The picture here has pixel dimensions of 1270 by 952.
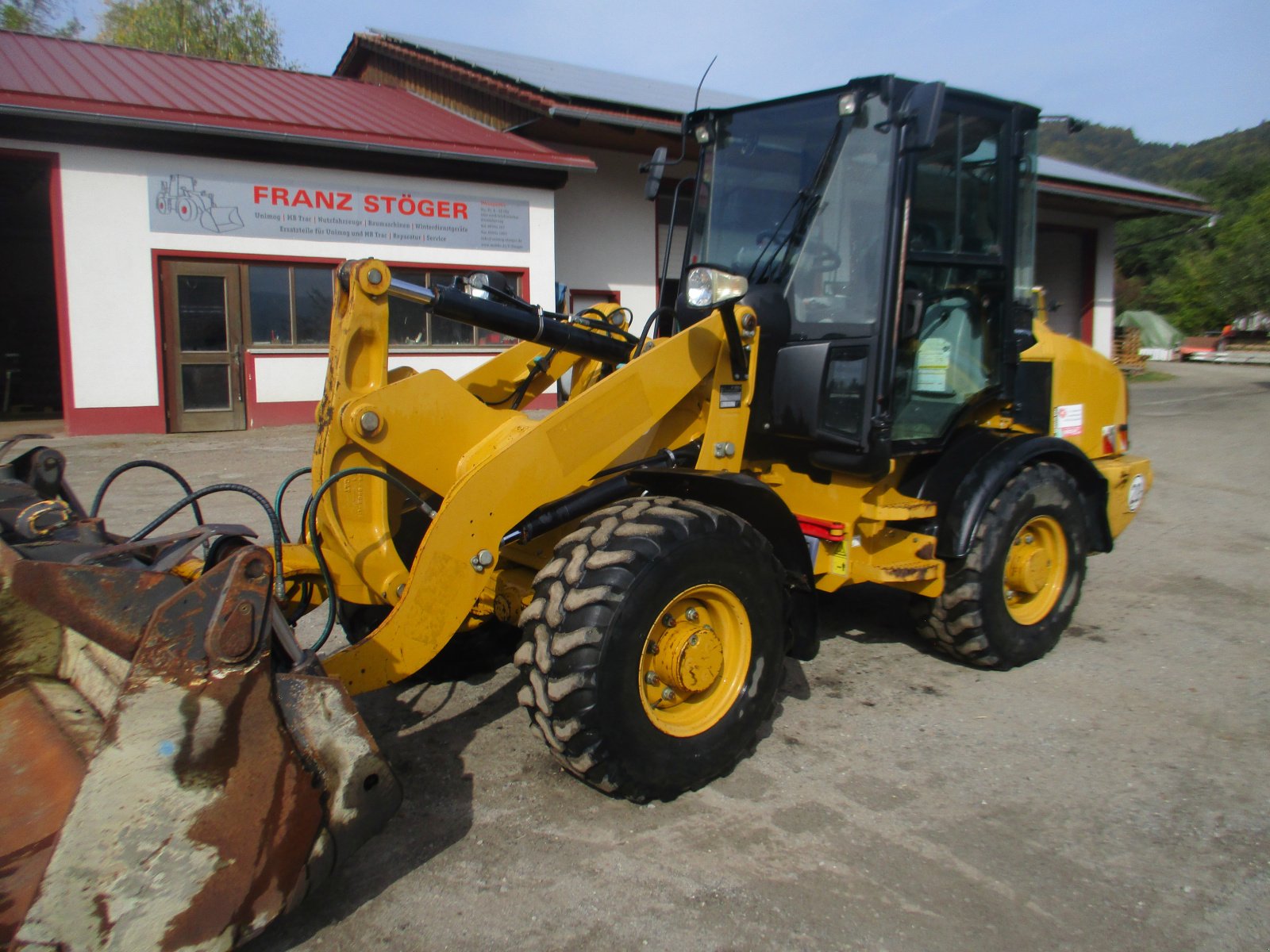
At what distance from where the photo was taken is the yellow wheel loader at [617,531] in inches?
88.4

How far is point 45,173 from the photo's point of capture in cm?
1532

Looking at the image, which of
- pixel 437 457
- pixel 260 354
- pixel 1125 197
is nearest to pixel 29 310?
pixel 260 354

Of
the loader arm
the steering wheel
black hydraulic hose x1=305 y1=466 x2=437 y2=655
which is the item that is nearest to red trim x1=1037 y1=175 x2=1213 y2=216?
the steering wheel

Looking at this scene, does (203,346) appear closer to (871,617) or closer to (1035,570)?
(871,617)

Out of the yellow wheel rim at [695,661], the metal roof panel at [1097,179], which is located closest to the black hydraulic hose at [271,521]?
the yellow wheel rim at [695,661]

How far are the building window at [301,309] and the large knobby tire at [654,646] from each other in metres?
9.57

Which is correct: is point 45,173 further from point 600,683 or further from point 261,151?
point 600,683

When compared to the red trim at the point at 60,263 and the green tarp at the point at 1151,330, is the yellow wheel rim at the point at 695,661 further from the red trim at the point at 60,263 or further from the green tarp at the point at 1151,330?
the green tarp at the point at 1151,330

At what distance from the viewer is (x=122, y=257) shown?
459 inches

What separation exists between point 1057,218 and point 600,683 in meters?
23.1

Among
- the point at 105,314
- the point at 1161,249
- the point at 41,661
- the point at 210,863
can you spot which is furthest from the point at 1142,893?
the point at 1161,249

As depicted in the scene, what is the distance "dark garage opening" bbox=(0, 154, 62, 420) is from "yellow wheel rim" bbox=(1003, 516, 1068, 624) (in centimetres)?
1843

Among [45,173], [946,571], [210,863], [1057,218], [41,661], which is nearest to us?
[210,863]

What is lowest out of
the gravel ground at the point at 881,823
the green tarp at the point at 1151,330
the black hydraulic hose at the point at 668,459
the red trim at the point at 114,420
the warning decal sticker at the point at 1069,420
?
the gravel ground at the point at 881,823
